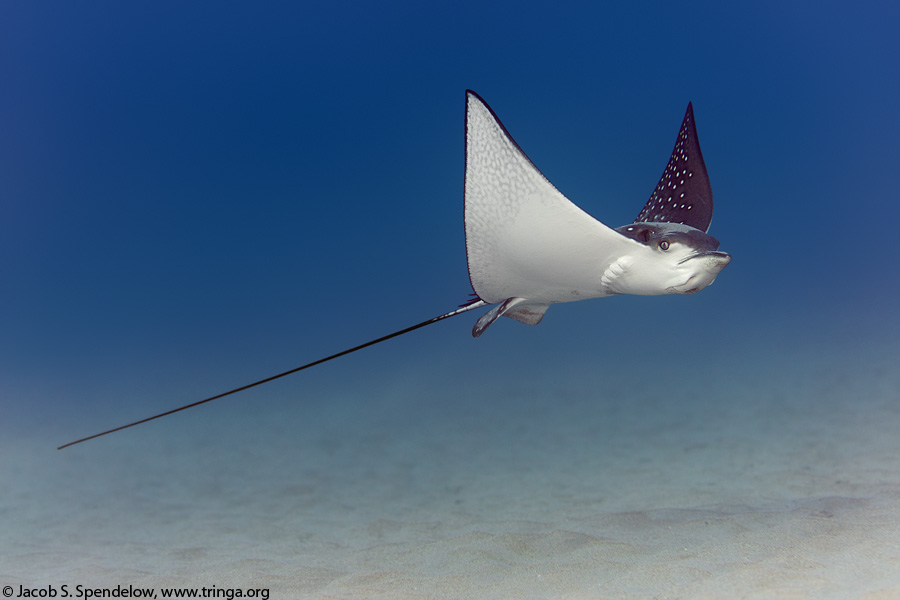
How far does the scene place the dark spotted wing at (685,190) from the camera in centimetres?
371

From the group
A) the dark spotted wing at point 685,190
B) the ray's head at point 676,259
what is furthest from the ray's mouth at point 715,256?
the dark spotted wing at point 685,190

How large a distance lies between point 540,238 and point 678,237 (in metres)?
0.69

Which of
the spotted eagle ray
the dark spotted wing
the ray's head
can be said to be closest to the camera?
the spotted eagle ray

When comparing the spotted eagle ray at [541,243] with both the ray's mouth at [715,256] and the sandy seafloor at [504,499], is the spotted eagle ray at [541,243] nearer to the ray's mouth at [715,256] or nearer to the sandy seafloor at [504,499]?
the ray's mouth at [715,256]

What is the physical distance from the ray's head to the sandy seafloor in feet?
4.60

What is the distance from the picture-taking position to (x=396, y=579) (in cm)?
279

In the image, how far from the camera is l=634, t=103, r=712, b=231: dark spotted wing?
371 cm

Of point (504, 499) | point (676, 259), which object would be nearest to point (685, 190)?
point (676, 259)

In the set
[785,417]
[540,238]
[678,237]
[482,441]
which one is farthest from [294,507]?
[785,417]

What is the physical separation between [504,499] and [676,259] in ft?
10.3

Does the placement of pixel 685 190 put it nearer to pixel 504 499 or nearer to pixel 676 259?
pixel 676 259

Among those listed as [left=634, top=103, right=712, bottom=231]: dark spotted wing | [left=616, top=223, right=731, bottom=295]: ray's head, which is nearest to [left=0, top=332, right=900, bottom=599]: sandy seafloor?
[left=616, top=223, right=731, bottom=295]: ray's head

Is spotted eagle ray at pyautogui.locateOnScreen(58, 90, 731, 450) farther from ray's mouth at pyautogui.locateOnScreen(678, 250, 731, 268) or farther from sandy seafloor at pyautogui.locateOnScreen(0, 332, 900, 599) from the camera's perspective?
sandy seafloor at pyautogui.locateOnScreen(0, 332, 900, 599)

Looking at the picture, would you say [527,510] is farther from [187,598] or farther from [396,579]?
[187,598]
